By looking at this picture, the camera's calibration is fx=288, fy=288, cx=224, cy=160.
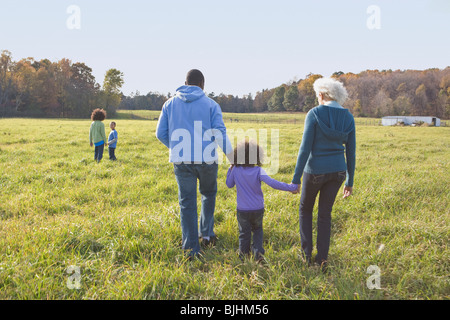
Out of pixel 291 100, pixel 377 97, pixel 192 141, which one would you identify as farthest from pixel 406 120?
pixel 192 141

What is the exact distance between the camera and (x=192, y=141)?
3.54m

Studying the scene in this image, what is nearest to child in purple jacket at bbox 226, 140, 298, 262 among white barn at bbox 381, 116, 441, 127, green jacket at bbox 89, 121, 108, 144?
green jacket at bbox 89, 121, 108, 144

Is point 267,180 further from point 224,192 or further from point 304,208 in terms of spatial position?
point 224,192

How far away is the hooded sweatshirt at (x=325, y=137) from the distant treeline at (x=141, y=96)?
2703 inches

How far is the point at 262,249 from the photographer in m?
3.64

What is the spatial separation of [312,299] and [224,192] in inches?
159

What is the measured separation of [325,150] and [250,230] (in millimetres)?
1324

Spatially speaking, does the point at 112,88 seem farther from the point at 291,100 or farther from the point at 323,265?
the point at 323,265

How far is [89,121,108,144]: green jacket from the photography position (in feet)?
30.9

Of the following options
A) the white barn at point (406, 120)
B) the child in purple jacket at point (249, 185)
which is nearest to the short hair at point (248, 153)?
the child in purple jacket at point (249, 185)

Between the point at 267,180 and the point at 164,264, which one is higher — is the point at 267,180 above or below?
above

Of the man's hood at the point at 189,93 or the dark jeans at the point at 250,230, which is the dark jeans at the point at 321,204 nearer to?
the dark jeans at the point at 250,230

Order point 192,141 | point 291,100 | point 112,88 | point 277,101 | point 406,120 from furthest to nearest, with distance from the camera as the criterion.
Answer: point 277,101, point 291,100, point 112,88, point 406,120, point 192,141

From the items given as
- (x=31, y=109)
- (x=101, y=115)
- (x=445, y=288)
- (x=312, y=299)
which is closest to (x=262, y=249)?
(x=312, y=299)
